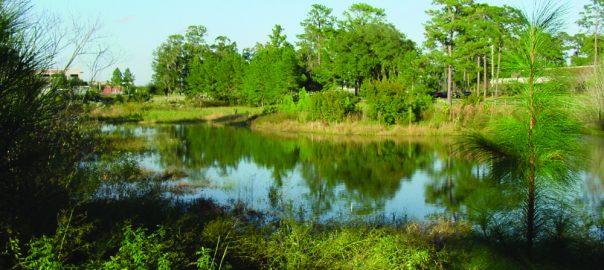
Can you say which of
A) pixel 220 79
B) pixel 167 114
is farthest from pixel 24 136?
pixel 220 79

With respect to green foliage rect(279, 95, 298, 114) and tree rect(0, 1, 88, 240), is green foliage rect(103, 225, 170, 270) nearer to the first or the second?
tree rect(0, 1, 88, 240)

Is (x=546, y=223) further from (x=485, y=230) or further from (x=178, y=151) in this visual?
(x=178, y=151)

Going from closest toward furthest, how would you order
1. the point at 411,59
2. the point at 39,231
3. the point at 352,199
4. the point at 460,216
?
the point at 39,231 < the point at 460,216 < the point at 352,199 < the point at 411,59

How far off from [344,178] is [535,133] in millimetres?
13167

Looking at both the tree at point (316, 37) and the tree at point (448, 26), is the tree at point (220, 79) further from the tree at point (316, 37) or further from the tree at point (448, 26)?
the tree at point (448, 26)

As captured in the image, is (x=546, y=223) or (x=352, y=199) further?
(x=352, y=199)

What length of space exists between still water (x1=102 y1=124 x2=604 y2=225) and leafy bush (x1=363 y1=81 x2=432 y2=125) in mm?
3184

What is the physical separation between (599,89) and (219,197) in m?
18.9

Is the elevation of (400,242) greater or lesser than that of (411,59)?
lesser

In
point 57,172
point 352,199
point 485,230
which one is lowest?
point 352,199

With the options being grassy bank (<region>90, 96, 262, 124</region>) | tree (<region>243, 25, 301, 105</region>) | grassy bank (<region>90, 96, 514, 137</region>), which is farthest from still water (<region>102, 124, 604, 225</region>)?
tree (<region>243, 25, 301, 105</region>)

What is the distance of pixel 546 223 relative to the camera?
643cm

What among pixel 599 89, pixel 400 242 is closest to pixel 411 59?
pixel 599 89

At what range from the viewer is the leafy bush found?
111ft
